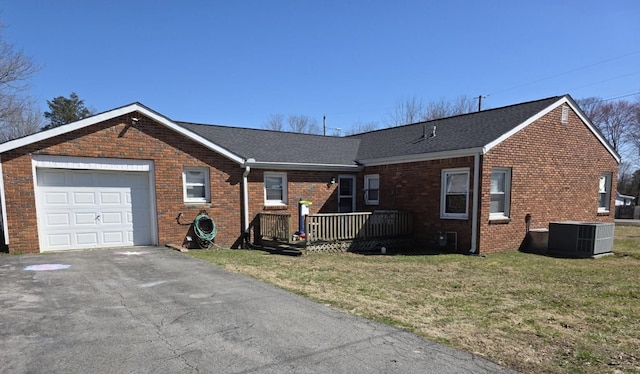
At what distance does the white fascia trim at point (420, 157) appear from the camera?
436 inches

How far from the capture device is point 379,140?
16672 mm

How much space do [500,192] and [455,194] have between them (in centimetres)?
149

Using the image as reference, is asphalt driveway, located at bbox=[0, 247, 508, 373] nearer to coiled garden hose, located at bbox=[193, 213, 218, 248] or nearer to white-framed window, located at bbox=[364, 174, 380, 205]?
coiled garden hose, located at bbox=[193, 213, 218, 248]

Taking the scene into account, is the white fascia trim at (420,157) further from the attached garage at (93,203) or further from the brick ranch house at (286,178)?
the attached garage at (93,203)

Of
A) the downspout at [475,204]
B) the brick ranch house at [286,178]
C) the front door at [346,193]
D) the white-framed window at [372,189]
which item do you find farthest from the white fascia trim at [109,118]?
the downspout at [475,204]

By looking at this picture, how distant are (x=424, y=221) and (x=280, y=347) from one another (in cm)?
958

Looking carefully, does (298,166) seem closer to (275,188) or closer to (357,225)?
(275,188)

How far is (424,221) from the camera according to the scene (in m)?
12.6

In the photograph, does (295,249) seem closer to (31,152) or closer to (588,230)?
(31,152)

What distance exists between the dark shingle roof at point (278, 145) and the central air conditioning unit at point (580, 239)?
7573mm

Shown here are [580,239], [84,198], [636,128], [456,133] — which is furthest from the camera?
[636,128]

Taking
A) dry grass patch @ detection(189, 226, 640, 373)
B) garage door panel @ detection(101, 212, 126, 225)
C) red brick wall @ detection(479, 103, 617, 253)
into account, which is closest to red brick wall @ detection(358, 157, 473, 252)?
red brick wall @ detection(479, 103, 617, 253)

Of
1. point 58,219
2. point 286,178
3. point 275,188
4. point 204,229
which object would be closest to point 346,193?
point 286,178

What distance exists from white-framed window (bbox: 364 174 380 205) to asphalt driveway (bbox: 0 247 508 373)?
8510mm
